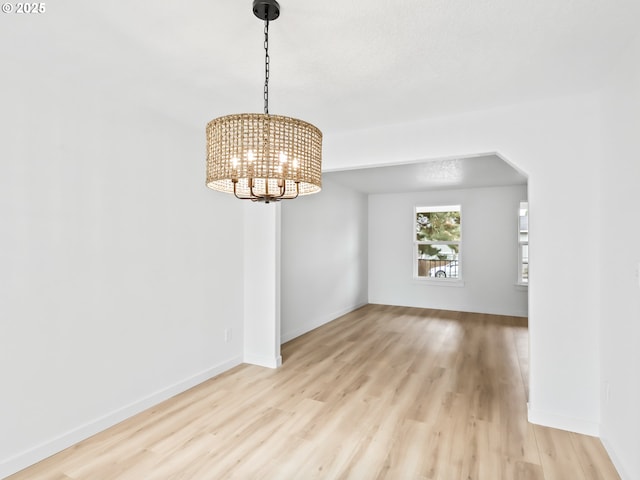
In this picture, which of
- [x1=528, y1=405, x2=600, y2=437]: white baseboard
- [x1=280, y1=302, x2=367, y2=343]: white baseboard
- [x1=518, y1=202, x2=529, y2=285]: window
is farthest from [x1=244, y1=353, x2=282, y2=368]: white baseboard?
[x1=518, y1=202, x2=529, y2=285]: window

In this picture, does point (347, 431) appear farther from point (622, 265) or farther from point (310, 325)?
point (310, 325)

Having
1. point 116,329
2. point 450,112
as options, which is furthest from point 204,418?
point 450,112

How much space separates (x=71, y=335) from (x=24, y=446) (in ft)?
2.14

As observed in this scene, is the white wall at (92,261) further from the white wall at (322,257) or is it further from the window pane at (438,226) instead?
the window pane at (438,226)

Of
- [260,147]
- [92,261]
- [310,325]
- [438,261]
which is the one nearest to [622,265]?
[260,147]

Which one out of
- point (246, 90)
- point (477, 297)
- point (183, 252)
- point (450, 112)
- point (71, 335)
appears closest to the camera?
point (71, 335)

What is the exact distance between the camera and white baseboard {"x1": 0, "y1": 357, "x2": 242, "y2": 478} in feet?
6.69

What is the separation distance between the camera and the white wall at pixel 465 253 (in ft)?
20.5

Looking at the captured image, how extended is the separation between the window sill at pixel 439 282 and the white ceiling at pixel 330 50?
4.52 meters

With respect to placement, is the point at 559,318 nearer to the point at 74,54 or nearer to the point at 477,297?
the point at 74,54

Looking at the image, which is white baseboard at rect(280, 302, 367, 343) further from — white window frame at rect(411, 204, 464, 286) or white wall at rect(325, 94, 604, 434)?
white wall at rect(325, 94, 604, 434)

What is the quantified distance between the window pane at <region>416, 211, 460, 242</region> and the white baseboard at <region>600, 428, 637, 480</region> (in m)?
4.63

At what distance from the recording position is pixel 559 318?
2.57 meters

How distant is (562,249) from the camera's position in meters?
2.56
